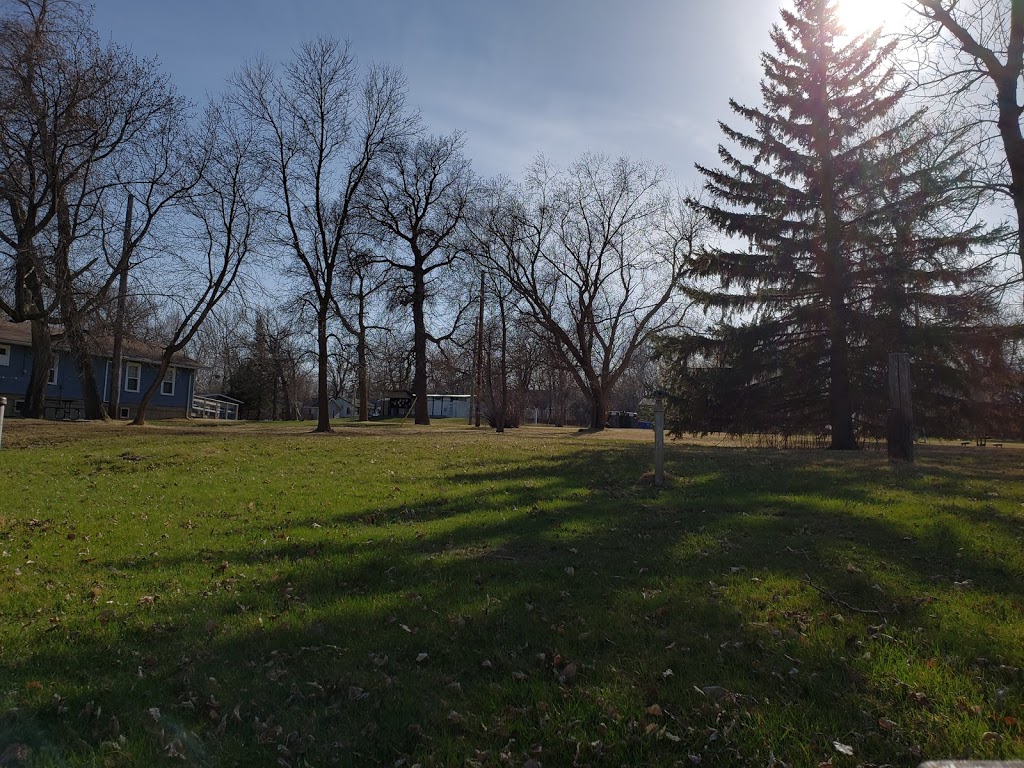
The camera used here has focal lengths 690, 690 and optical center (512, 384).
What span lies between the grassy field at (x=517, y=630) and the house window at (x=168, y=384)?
38.3 metres

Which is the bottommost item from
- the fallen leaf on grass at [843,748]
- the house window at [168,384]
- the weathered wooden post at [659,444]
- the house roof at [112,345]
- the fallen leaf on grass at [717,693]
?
the fallen leaf on grass at [843,748]

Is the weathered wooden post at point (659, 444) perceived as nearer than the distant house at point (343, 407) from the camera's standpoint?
Yes

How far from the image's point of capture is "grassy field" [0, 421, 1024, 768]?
338 cm

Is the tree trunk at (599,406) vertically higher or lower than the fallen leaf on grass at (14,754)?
higher

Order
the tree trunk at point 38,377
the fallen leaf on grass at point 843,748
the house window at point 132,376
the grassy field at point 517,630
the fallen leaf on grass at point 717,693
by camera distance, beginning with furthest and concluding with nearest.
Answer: the house window at point 132,376 → the tree trunk at point 38,377 → the fallen leaf on grass at point 717,693 → the grassy field at point 517,630 → the fallen leaf on grass at point 843,748

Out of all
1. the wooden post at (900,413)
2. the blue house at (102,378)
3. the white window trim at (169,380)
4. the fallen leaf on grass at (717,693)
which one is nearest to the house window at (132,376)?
the blue house at (102,378)

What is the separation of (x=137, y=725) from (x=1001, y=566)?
6602mm

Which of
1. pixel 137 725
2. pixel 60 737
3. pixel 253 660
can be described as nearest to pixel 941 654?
pixel 253 660

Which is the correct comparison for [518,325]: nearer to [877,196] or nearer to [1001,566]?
[877,196]

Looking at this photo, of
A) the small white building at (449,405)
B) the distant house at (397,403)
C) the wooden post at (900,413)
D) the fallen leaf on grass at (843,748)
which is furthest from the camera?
the small white building at (449,405)

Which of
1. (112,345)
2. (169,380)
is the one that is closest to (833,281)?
(112,345)

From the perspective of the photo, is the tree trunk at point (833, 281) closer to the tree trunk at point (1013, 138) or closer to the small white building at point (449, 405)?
the tree trunk at point (1013, 138)

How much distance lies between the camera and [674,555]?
21.4ft

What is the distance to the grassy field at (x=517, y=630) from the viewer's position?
133 inches
